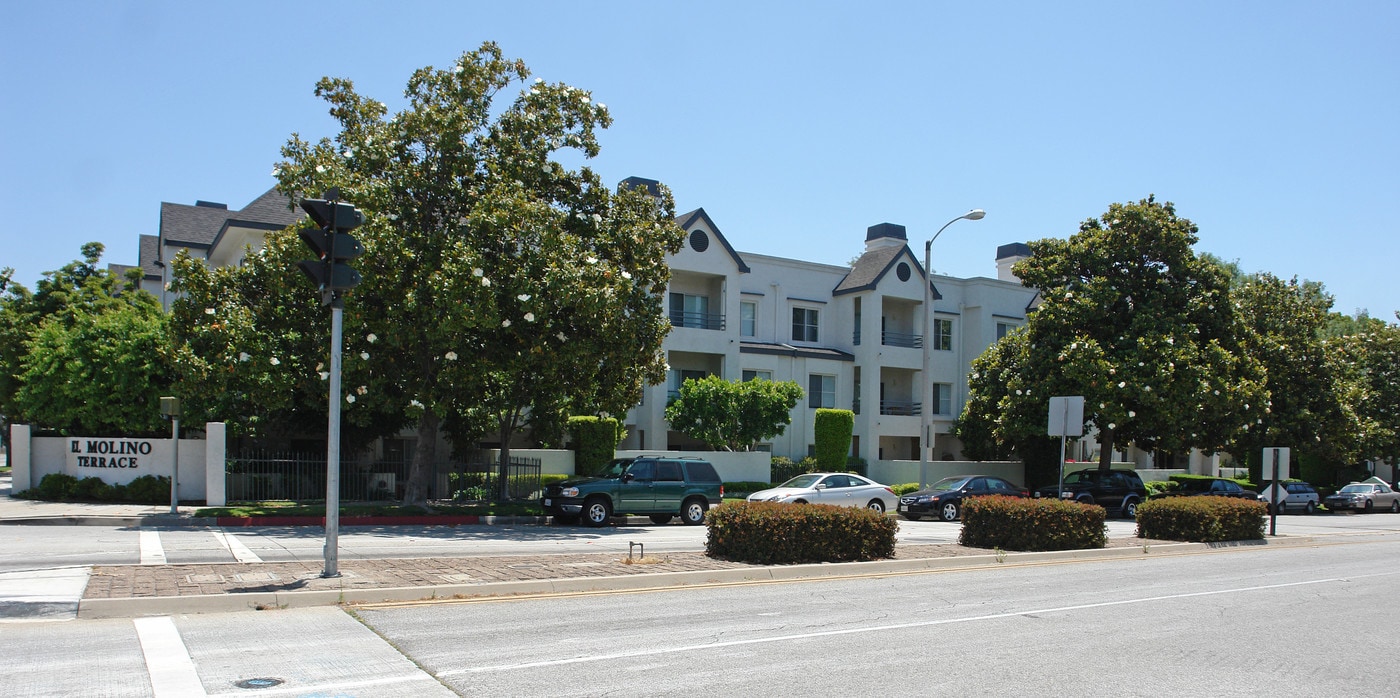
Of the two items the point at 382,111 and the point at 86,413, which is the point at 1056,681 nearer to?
the point at 382,111

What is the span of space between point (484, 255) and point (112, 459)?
1202 cm

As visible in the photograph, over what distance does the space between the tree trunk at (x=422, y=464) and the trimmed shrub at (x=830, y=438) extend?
16881 millimetres

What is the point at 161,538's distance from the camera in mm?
17781

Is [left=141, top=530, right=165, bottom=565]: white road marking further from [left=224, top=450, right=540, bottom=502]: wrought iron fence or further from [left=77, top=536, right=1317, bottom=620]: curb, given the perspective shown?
[left=224, top=450, right=540, bottom=502]: wrought iron fence

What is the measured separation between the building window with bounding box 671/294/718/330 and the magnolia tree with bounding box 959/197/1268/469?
10869 millimetres

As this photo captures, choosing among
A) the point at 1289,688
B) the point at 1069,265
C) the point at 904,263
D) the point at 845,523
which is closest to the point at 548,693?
the point at 1289,688

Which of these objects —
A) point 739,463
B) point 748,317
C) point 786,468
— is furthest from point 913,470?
point 748,317

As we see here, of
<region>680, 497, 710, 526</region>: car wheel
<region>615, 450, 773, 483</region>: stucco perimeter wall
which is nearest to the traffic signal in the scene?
<region>680, 497, 710, 526</region>: car wheel

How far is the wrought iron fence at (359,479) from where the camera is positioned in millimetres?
26641

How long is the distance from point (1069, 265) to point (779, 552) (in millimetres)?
23803

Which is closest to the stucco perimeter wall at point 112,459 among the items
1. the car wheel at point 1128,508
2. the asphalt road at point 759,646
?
the asphalt road at point 759,646

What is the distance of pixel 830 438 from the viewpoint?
3784 centimetres

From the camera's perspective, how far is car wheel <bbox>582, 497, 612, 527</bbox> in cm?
2288

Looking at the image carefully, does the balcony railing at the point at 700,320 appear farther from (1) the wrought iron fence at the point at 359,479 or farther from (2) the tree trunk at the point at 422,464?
(2) the tree trunk at the point at 422,464
